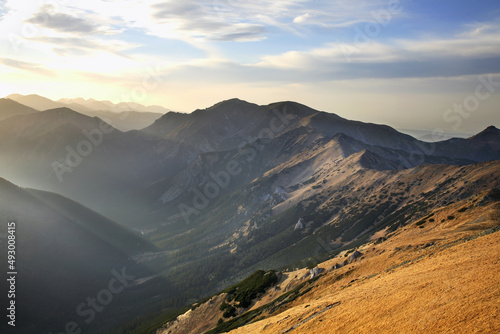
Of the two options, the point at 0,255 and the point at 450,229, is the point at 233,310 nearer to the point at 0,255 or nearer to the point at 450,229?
the point at 450,229

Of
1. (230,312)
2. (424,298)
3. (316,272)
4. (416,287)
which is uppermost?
(424,298)

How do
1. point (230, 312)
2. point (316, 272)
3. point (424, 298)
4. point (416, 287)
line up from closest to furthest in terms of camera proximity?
point (424, 298) < point (416, 287) < point (316, 272) < point (230, 312)

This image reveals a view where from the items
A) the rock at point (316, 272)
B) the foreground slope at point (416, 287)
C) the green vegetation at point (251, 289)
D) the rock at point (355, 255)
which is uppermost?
the foreground slope at point (416, 287)

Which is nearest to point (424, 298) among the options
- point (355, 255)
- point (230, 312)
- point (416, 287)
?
point (416, 287)

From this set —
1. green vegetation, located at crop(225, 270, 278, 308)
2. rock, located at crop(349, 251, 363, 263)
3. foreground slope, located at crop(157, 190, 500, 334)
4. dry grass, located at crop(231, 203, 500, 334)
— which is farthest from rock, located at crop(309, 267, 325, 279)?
dry grass, located at crop(231, 203, 500, 334)

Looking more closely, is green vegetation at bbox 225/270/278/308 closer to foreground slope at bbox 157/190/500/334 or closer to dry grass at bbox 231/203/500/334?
foreground slope at bbox 157/190/500/334

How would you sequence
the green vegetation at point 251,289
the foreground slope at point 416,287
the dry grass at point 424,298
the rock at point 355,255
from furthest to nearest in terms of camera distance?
1. the green vegetation at point 251,289
2. the rock at point 355,255
3. the foreground slope at point 416,287
4. the dry grass at point 424,298

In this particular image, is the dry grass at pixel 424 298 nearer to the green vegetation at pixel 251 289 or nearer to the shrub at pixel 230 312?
the shrub at pixel 230 312

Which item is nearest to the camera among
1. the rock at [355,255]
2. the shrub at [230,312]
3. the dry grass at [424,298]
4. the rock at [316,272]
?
the dry grass at [424,298]

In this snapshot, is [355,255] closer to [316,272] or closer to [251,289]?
[316,272]

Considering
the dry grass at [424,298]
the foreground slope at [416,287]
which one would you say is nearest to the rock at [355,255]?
the foreground slope at [416,287]

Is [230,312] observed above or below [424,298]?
below

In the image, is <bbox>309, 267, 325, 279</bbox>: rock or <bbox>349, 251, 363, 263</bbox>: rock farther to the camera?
<bbox>309, 267, 325, 279</bbox>: rock

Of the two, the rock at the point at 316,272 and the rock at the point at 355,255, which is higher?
the rock at the point at 355,255
